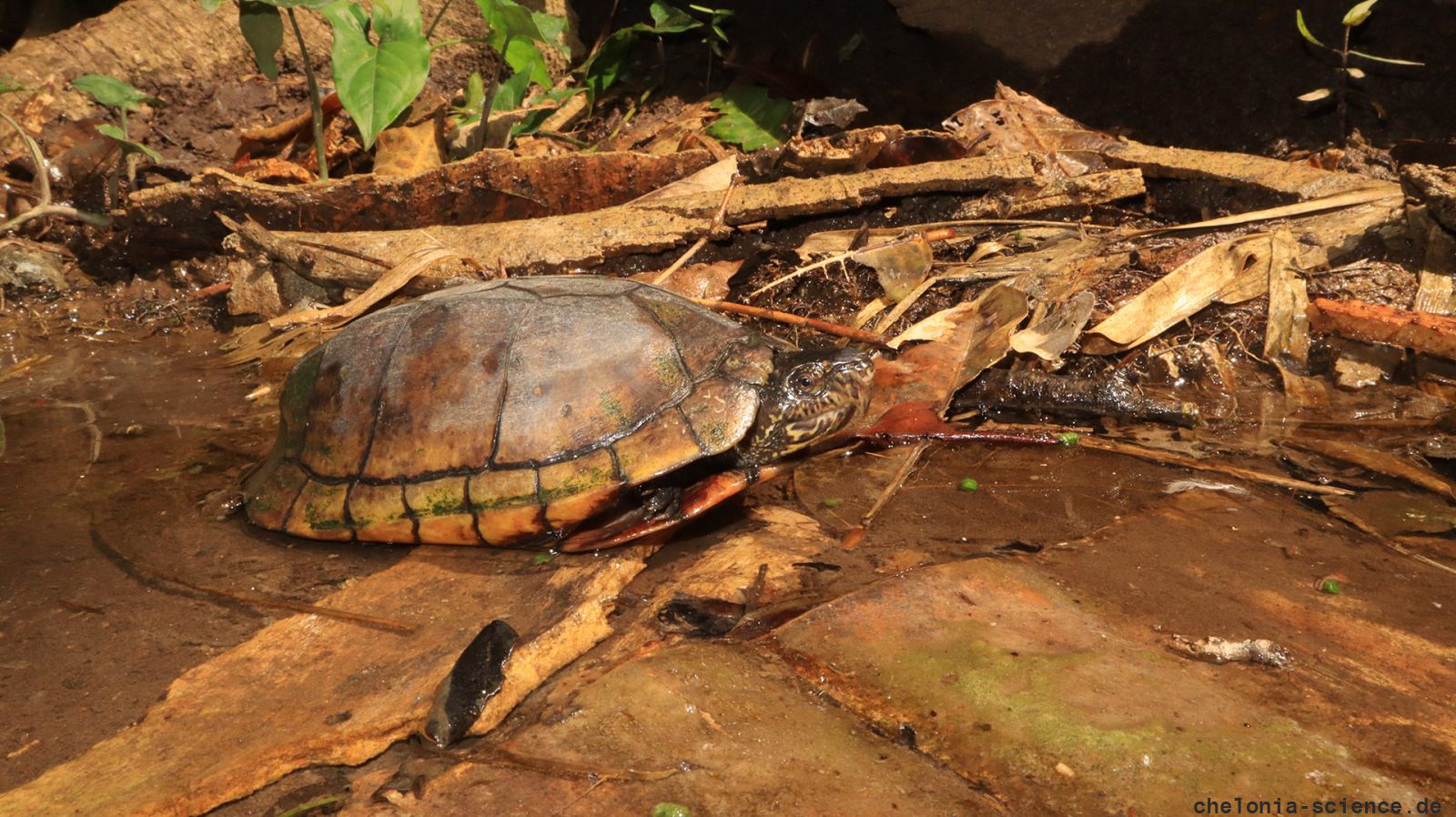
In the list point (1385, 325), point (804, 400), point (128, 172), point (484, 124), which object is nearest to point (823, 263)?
point (804, 400)

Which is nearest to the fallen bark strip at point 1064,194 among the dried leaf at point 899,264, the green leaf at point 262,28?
the dried leaf at point 899,264

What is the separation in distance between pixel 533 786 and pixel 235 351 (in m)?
3.84

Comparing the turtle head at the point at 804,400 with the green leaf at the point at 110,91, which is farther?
the green leaf at the point at 110,91

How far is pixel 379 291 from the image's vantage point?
15.2 feet

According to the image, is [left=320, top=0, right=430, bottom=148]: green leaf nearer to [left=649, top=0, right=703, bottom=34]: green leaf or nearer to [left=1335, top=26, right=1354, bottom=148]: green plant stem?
[left=649, top=0, right=703, bottom=34]: green leaf

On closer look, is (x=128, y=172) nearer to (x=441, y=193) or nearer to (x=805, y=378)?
(x=441, y=193)

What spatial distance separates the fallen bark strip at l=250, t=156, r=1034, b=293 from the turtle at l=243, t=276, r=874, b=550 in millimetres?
1298

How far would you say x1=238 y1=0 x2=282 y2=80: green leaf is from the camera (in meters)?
4.95

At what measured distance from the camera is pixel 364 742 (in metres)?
2.23

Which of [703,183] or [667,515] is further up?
[703,183]

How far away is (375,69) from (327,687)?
9.58ft

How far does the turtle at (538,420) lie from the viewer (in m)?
3.10

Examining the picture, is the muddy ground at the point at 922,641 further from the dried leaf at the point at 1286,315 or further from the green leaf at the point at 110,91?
the green leaf at the point at 110,91

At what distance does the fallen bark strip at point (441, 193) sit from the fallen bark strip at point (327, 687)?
263cm
